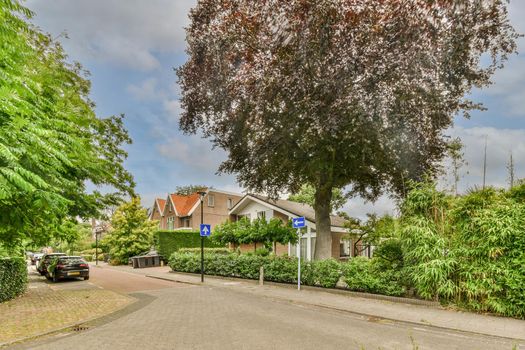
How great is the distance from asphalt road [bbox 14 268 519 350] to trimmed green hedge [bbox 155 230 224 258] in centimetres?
2490

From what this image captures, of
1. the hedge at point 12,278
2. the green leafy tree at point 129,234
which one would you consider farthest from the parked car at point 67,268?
the green leafy tree at point 129,234

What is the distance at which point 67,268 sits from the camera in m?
22.0

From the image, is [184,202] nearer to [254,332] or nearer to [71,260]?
[71,260]

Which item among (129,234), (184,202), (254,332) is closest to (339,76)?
(254,332)

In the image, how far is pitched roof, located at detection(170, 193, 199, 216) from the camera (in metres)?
48.2

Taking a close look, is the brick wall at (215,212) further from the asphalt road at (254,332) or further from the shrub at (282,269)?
the asphalt road at (254,332)

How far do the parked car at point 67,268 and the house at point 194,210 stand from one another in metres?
23.1

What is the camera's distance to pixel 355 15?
490 inches

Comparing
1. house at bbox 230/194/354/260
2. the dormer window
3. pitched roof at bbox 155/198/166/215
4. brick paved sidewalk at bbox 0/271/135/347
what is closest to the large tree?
brick paved sidewalk at bbox 0/271/135/347

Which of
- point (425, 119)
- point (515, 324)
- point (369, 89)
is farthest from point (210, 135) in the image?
point (515, 324)

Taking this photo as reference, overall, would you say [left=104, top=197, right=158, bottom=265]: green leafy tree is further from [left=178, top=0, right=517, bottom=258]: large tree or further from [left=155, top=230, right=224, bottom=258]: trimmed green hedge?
[left=178, top=0, right=517, bottom=258]: large tree

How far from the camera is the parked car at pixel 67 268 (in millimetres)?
21844

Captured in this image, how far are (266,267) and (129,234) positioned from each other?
Answer: 25.0 m

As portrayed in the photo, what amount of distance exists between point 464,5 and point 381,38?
3.45 metres
